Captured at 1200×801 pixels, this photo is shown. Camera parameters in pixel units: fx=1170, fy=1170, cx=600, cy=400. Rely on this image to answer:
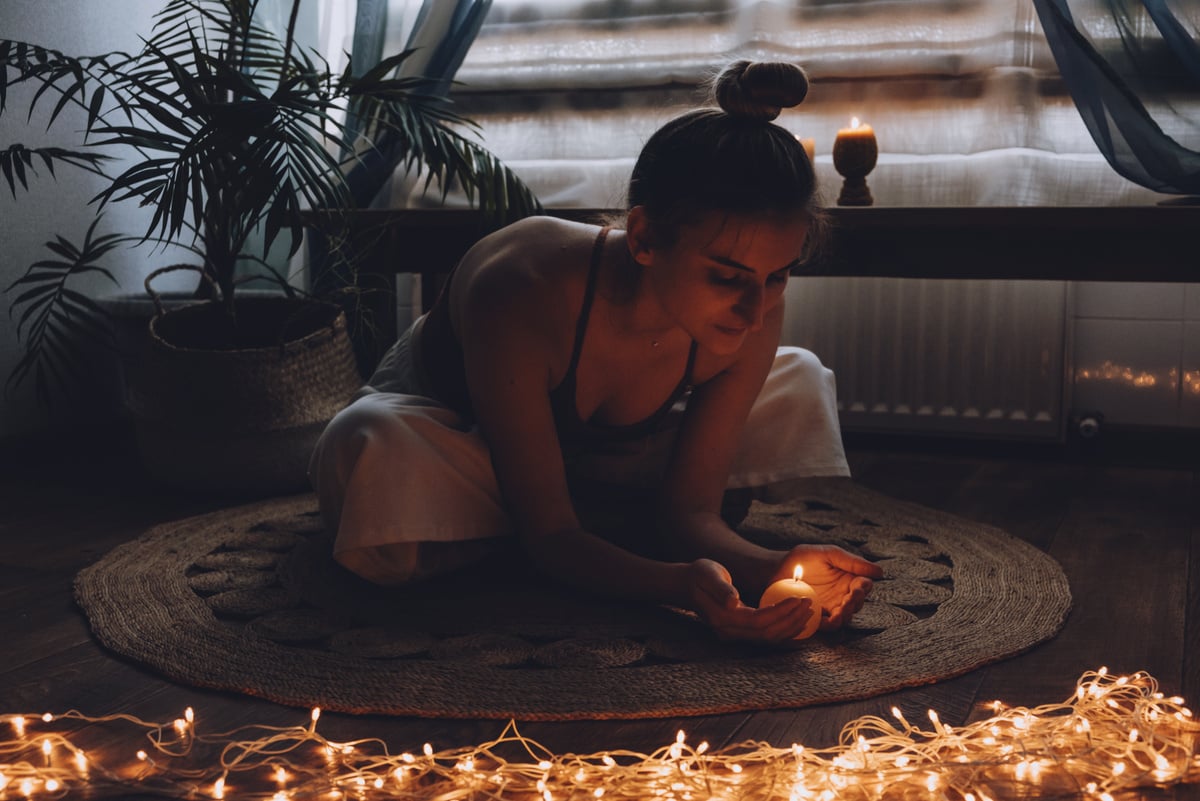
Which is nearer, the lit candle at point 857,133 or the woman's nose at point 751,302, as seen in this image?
the woman's nose at point 751,302

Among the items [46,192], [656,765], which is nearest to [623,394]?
[656,765]

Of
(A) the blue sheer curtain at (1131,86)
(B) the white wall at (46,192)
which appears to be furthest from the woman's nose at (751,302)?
(B) the white wall at (46,192)

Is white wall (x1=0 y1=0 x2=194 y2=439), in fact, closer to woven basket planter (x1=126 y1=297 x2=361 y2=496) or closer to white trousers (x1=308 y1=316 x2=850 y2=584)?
woven basket planter (x1=126 y1=297 x2=361 y2=496)

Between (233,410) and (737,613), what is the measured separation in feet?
3.61

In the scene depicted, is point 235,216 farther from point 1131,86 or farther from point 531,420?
point 1131,86

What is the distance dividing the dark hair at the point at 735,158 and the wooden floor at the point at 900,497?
1.63ft

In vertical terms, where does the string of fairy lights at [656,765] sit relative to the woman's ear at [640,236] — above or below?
below

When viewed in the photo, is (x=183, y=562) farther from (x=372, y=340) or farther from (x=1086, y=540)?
(x=1086, y=540)

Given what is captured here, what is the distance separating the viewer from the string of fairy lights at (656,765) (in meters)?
0.91

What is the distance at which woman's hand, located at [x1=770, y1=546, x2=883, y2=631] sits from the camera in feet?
4.07

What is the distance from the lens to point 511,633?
1290mm

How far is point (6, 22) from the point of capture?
2244 millimetres

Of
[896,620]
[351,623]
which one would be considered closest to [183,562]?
[351,623]

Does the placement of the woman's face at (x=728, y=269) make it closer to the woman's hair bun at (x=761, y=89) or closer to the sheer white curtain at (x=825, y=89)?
the woman's hair bun at (x=761, y=89)
